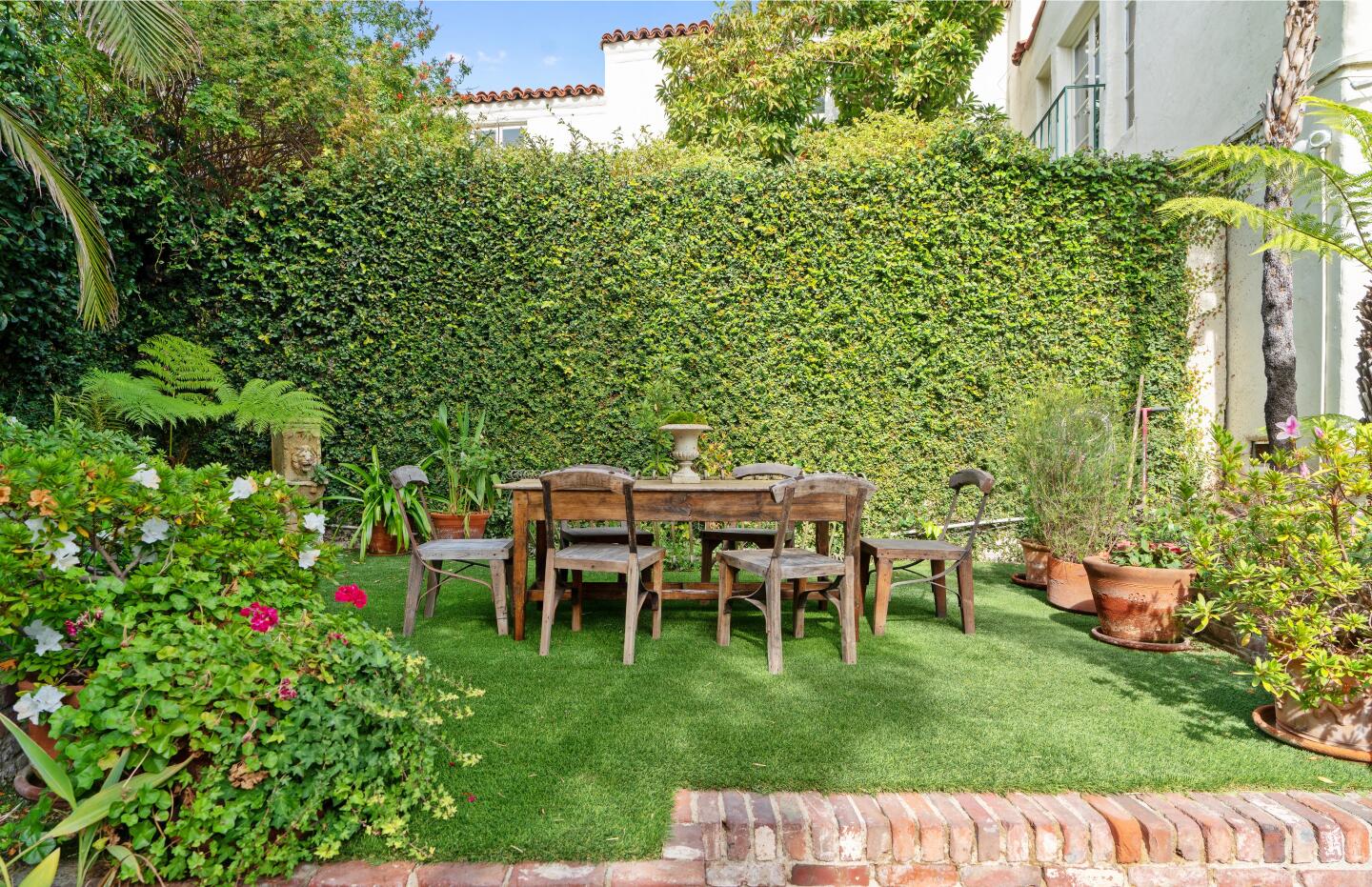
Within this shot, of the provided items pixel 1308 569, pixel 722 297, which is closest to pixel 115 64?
pixel 722 297

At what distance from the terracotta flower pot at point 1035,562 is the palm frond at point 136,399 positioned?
22.0ft

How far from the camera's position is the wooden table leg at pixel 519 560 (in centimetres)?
392

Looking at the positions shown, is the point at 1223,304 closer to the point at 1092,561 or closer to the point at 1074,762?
the point at 1092,561

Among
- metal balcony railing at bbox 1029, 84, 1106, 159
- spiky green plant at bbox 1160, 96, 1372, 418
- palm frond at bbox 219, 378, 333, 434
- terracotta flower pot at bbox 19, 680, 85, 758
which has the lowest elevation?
terracotta flower pot at bbox 19, 680, 85, 758

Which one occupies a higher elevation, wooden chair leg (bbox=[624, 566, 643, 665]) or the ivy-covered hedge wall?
the ivy-covered hedge wall

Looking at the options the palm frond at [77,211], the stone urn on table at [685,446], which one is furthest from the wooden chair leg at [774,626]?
the palm frond at [77,211]

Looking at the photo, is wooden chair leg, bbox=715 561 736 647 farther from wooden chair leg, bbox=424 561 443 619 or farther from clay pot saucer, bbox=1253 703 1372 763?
clay pot saucer, bbox=1253 703 1372 763

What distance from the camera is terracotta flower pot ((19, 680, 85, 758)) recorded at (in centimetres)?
195

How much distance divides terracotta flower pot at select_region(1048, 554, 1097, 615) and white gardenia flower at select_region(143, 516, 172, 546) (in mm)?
4930

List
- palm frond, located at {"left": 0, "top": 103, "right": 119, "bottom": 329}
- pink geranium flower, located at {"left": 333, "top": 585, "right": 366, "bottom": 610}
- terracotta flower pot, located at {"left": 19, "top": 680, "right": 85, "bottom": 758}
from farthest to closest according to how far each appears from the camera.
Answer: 1. palm frond, located at {"left": 0, "top": 103, "right": 119, "bottom": 329}
2. pink geranium flower, located at {"left": 333, "top": 585, "right": 366, "bottom": 610}
3. terracotta flower pot, located at {"left": 19, "top": 680, "right": 85, "bottom": 758}

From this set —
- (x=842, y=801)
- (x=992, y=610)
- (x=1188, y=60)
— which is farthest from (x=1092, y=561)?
(x=1188, y=60)

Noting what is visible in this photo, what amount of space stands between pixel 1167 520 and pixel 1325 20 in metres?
3.72

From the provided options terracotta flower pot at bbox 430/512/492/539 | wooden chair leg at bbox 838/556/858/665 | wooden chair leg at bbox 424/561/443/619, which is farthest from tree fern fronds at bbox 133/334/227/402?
wooden chair leg at bbox 838/556/858/665

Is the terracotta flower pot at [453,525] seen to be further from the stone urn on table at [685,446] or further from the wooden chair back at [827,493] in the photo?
the wooden chair back at [827,493]
